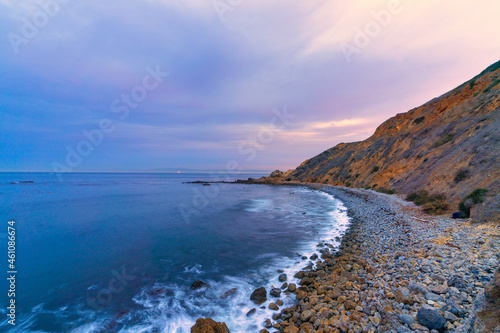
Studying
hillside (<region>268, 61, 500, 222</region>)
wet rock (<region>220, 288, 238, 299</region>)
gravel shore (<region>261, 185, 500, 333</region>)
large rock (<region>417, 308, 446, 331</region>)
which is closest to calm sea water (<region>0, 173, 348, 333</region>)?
wet rock (<region>220, 288, 238, 299</region>)

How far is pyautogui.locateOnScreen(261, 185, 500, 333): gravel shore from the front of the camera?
446 centimetres

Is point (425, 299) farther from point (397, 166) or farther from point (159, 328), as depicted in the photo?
point (397, 166)

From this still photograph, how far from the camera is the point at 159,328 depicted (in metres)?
6.51

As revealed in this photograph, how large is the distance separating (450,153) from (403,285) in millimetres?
20850

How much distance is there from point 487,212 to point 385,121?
178ft

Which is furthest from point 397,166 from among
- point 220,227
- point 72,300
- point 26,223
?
point 26,223

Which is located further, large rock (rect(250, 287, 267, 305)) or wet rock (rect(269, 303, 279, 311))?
large rock (rect(250, 287, 267, 305))

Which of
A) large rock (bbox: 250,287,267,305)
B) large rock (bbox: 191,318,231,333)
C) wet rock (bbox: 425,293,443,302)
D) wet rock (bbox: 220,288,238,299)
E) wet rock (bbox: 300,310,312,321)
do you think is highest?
wet rock (bbox: 425,293,443,302)

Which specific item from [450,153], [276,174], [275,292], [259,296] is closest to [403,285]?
[275,292]

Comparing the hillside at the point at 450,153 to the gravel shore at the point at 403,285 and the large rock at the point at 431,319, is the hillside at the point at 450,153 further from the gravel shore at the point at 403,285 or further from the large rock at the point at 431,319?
the large rock at the point at 431,319

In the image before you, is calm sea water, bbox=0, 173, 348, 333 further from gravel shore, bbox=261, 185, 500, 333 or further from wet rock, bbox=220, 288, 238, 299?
gravel shore, bbox=261, 185, 500, 333

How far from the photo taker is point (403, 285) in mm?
5789

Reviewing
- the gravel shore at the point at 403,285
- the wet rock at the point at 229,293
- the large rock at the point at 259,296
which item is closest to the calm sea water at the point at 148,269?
the wet rock at the point at 229,293

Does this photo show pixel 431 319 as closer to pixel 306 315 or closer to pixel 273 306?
pixel 306 315
